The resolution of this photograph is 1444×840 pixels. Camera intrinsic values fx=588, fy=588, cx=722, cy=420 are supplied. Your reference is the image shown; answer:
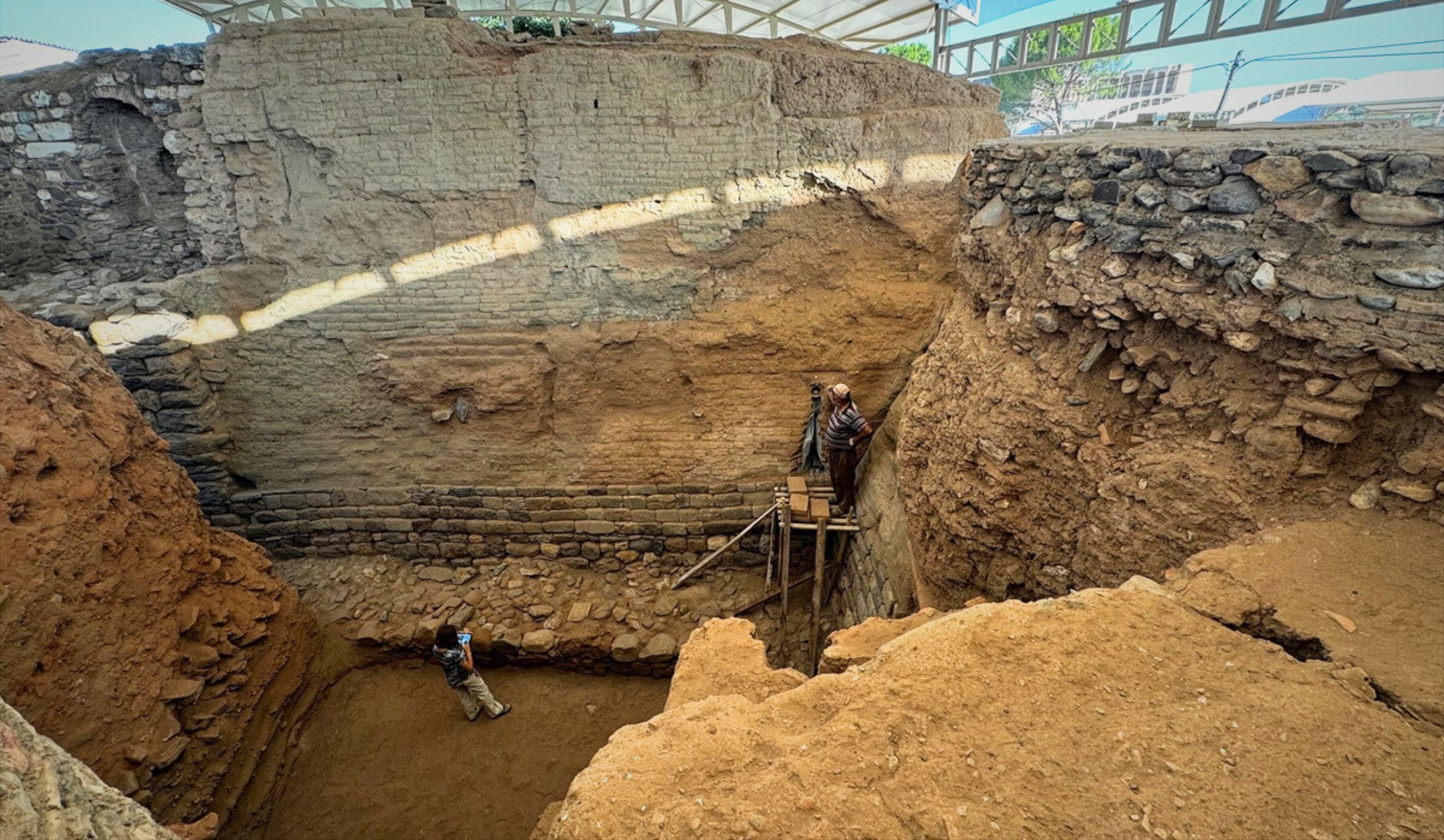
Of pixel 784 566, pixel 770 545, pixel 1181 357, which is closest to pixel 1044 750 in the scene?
pixel 1181 357

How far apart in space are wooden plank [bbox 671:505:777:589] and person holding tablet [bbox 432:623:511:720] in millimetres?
1783

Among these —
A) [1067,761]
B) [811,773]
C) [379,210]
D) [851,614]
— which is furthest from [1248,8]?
[379,210]

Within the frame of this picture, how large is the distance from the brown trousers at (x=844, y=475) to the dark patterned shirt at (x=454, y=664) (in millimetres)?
3348

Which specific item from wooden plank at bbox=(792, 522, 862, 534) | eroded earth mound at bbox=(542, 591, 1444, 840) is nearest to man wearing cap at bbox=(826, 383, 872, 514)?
wooden plank at bbox=(792, 522, 862, 534)

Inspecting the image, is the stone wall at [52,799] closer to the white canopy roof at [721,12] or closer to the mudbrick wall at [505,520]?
the mudbrick wall at [505,520]

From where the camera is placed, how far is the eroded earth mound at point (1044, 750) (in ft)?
4.31

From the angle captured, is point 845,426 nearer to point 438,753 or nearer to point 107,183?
point 438,753

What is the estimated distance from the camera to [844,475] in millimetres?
5270

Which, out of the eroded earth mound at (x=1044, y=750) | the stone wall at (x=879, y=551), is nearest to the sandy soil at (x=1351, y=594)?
the eroded earth mound at (x=1044, y=750)

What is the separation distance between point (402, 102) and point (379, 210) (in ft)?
3.03

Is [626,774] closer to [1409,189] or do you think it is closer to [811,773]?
[811,773]

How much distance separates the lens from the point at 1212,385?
2541 millimetres

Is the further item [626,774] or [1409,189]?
[1409,189]

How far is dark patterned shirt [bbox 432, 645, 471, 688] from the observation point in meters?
4.46
